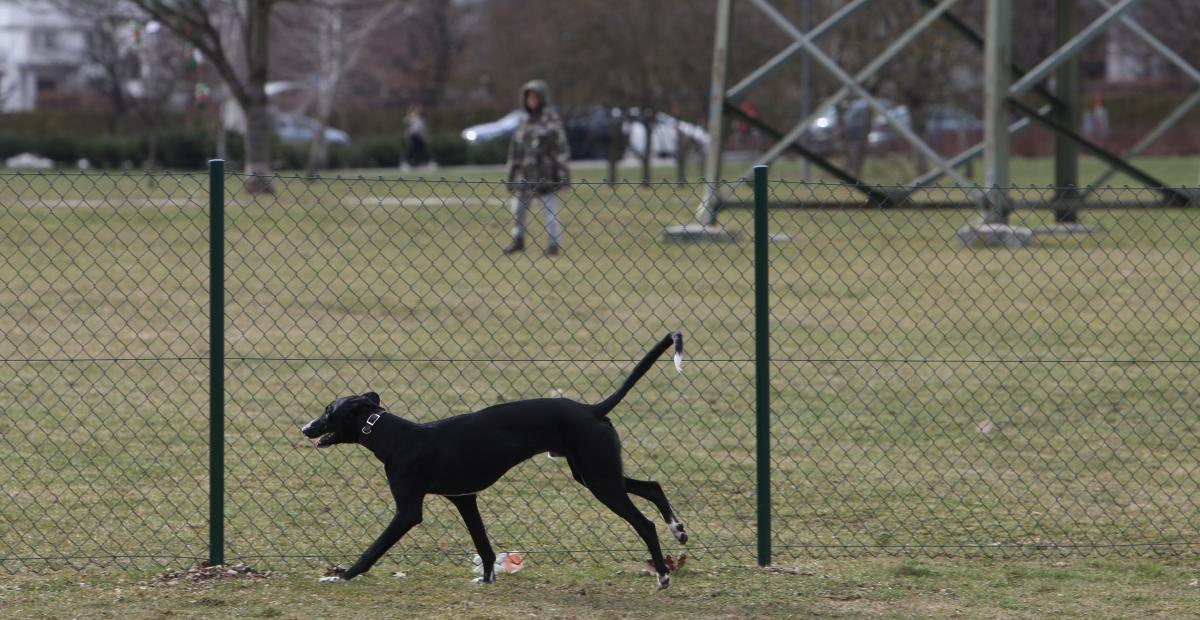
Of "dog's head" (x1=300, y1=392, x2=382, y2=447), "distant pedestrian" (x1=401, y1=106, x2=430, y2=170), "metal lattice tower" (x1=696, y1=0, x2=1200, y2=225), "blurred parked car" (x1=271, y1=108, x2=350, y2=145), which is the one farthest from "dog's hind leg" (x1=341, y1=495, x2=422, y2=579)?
"blurred parked car" (x1=271, y1=108, x2=350, y2=145)

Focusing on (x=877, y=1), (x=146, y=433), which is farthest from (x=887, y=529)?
(x=877, y=1)

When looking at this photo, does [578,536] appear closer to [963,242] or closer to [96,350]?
[96,350]

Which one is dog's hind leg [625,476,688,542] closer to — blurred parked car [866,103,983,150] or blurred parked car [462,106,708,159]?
blurred parked car [866,103,983,150]

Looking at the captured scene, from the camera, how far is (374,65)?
55594 mm

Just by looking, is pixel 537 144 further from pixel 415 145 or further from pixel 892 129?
pixel 415 145

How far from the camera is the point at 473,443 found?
200 inches

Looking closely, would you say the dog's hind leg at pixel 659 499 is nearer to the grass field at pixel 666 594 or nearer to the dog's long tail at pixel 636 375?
the grass field at pixel 666 594

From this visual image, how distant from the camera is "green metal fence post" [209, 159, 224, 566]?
5383 mm

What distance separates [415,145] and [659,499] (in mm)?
31391

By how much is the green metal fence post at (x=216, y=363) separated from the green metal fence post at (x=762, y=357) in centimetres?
189

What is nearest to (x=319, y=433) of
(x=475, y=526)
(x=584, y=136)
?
(x=475, y=526)

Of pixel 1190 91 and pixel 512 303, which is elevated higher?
pixel 1190 91

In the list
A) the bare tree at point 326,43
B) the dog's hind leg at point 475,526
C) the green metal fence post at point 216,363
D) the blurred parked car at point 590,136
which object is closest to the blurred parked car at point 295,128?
the bare tree at point 326,43

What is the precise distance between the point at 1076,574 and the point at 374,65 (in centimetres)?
5193
